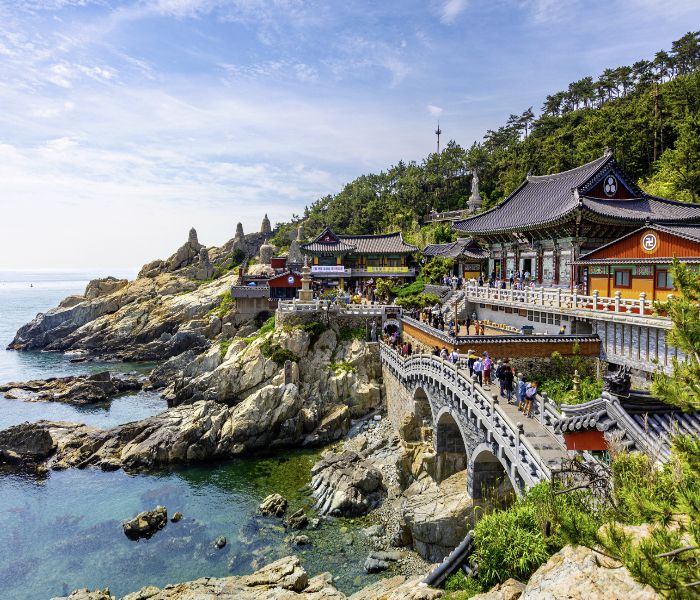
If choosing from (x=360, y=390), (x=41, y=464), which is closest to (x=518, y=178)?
(x=360, y=390)

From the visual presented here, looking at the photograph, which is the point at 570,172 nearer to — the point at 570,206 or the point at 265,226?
the point at 570,206

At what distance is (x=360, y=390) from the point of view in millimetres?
37188

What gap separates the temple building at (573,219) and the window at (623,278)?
2.60 m

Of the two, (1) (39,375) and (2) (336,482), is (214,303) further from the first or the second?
(2) (336,482)

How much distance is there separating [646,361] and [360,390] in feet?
72.9

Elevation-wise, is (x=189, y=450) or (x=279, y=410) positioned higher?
(x=279, y=410)

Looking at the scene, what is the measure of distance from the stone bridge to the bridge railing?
7.82 meters

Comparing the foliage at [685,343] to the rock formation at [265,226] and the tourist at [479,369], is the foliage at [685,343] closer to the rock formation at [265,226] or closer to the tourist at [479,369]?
the tourist at [479,369]

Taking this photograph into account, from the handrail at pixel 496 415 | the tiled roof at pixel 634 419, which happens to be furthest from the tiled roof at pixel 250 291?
the tiled roof at pixel 634 419

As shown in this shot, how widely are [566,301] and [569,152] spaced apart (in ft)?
161

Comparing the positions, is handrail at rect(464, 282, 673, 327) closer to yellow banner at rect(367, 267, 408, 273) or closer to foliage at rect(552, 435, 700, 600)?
foliage at rect(552, 435, 700, 600)

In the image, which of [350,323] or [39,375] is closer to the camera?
[350,323]

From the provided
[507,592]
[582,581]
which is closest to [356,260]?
[507,592]

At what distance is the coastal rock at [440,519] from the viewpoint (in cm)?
1920
